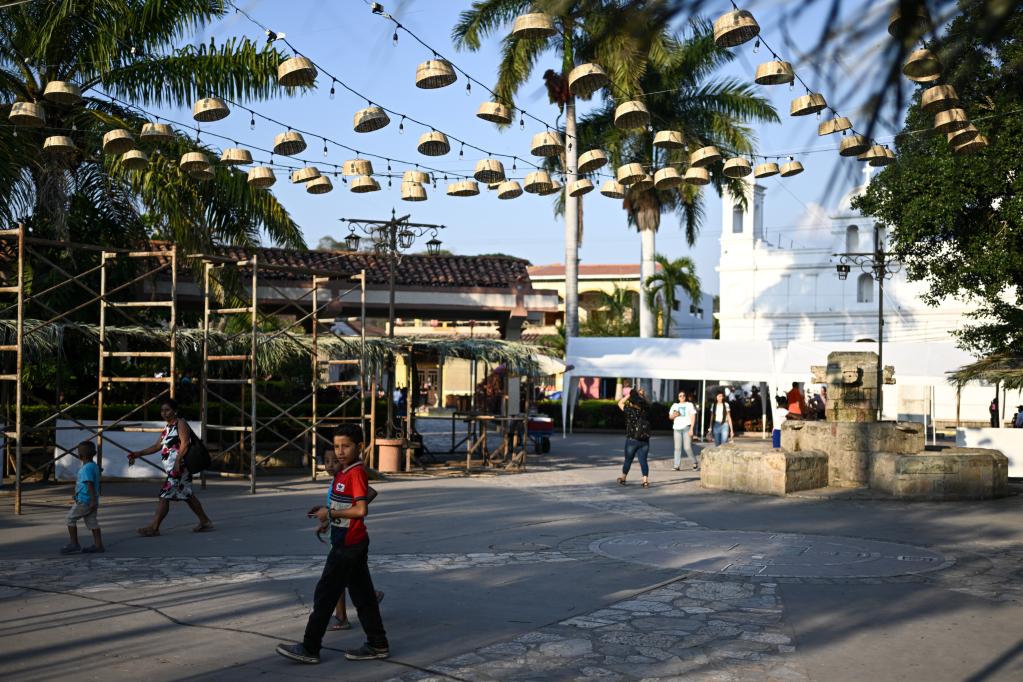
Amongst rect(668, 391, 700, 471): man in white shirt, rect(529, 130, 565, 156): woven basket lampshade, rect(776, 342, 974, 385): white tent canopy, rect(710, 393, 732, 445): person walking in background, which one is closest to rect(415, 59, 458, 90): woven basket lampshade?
rect(529, 130, 565, 156): woven basket lampshade

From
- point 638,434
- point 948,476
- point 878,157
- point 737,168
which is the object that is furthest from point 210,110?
point 948,476

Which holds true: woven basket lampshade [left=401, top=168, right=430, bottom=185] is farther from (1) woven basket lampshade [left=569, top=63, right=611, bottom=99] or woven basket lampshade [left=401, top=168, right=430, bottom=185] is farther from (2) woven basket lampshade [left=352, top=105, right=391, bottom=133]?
(1) woven basket lampshade [left=569, top=63, right=611, bottom=99]

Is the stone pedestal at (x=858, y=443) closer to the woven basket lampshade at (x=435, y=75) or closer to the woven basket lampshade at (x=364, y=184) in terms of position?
the woven basket lampshade at (x=364, y=184)

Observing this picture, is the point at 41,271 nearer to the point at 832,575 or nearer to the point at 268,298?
the point at 268,298

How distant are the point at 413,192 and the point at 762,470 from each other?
6826 millimetres

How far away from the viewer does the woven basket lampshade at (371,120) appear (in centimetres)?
1184

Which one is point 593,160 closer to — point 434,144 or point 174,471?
point 434,144

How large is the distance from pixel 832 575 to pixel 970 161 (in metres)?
11.3

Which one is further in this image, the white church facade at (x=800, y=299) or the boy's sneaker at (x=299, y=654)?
the white church facade at (x=800, y=299)

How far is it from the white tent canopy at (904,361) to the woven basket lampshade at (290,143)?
725 inches

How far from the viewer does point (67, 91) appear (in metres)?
12.4

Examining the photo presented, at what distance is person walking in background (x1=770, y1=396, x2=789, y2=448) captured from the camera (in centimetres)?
2228

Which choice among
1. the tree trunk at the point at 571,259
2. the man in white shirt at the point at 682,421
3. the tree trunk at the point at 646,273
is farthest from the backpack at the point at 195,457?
the tree trunk at the point at 646,273

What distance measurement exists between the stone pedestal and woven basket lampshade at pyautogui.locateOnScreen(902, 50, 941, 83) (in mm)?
15528
